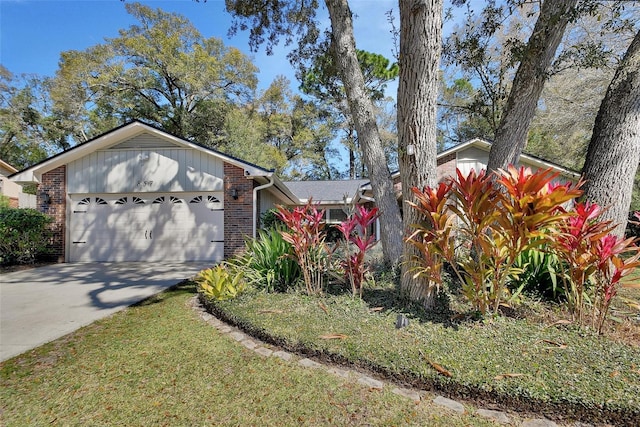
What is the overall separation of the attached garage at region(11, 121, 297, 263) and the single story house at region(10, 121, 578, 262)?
0.03 meters

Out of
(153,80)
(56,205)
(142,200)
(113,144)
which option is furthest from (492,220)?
(153,80)

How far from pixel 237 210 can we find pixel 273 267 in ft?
16.4

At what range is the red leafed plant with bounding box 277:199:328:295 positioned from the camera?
428cm

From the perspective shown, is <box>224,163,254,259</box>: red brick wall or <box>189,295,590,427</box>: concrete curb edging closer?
<box>189,295,590,427</box>: concrete curb edging

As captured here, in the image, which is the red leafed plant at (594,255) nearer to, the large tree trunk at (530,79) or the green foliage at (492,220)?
the green foliage at (492,220)

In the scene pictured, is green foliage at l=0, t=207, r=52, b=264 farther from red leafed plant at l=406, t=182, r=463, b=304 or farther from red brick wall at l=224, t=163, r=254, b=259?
red leafed plant at l=406, t=182, r=463, b=304

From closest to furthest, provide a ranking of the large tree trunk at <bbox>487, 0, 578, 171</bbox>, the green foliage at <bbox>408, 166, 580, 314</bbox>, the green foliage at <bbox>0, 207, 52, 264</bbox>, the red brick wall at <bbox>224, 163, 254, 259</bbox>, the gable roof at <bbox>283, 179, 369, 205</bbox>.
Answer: the green foliage at <bbox>408, 166, 580, 314</bbox>
the large tree trunk at <bbox>487, 0, 578, 171</bbox>
the green foliage at <bbox>0, 207, 52, 264</bbox>
the red brick wall at <bbox>224, 163, 254, 259</bbox>
the gable roof at <bbox>283, 179, 369, 205</bbox>

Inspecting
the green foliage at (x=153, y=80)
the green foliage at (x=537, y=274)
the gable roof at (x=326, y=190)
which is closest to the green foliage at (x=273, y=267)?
the green foliage at (x=537, y=274)

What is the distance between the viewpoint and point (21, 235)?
8.72 metres

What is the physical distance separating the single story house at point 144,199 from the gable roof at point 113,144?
0.10 feet

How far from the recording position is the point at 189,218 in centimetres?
978

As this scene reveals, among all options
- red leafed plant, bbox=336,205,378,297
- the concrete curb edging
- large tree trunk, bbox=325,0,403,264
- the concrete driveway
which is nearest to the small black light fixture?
the concrete driveway

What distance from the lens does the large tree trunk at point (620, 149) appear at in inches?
167

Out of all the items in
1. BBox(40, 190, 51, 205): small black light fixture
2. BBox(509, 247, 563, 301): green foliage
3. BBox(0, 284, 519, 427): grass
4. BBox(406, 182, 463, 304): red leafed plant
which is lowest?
BBox(0, 284, 519, 427): grass
